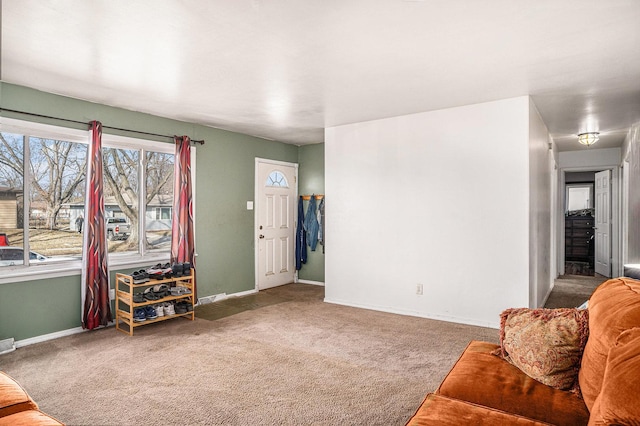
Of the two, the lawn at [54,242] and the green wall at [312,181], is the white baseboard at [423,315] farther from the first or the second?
the lawn at [54,242]

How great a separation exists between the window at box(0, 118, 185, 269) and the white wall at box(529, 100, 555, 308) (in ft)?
13.8

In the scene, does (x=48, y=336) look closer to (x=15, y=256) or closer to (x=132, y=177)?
(x=15, y=256)

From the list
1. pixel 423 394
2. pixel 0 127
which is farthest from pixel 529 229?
pixel 0 127

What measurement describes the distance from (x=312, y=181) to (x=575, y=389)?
17.2 feet

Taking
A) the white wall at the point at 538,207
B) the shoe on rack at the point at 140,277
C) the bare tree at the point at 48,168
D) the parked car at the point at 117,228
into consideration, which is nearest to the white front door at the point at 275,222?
the parked car at the point at 117,228

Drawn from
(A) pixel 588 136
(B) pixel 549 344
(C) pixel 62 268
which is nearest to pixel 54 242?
(C) pixel 62 268

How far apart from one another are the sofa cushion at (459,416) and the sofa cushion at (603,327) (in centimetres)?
29

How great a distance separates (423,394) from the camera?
2588 mm

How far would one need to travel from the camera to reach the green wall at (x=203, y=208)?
354 centimetres

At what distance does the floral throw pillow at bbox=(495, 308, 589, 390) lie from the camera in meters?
1.74

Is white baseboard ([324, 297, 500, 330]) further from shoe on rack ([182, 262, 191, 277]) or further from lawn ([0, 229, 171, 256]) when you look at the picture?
lawn ([0, 229, 171, 256])

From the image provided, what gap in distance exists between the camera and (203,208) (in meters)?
5.18

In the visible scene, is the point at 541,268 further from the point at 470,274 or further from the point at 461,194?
the point at 461,194

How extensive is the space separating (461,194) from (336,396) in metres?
2.68
